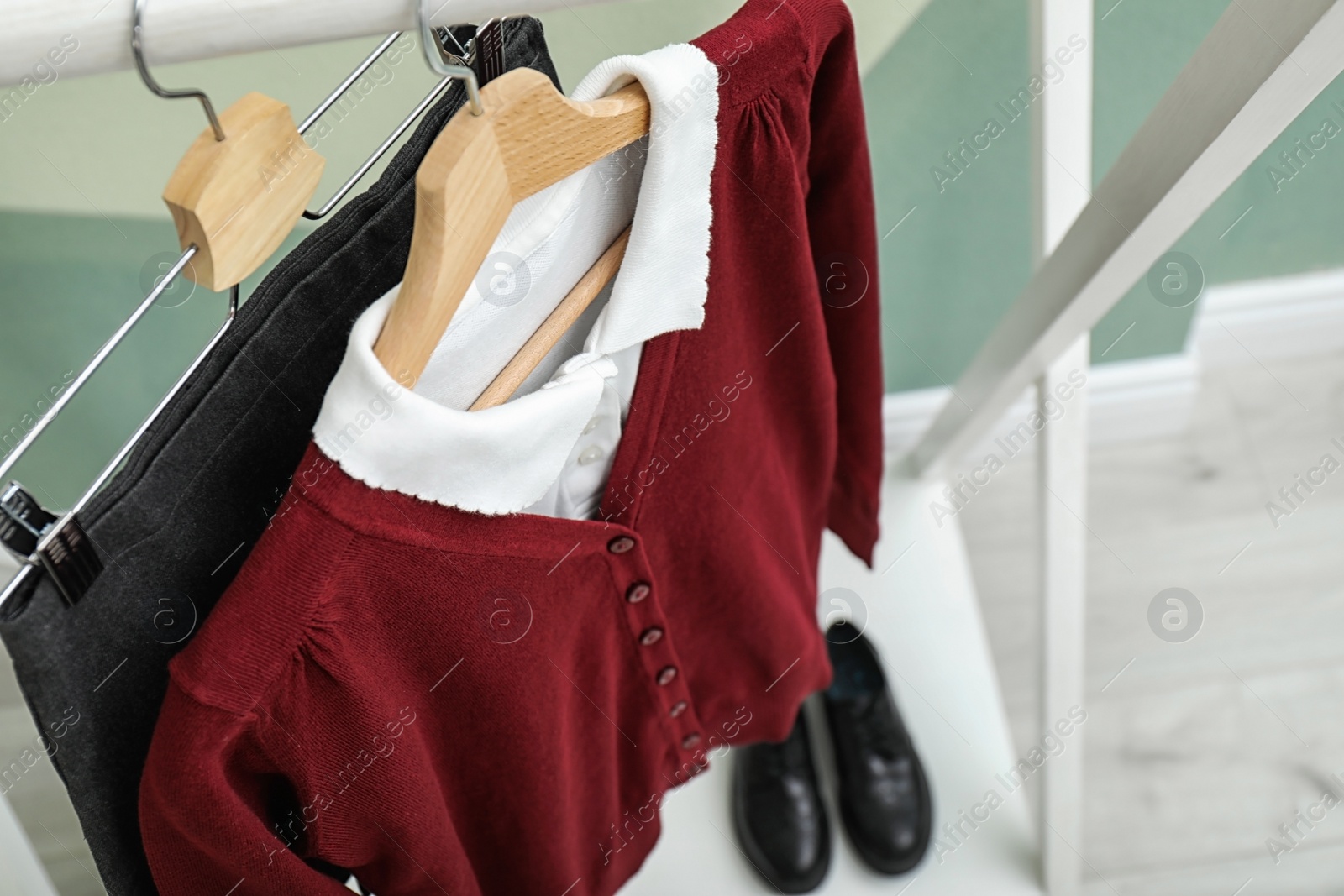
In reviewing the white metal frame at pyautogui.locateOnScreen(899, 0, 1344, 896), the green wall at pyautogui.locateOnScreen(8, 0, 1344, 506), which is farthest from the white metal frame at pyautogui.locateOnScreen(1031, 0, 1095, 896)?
the green wall at pyautogui.locateOnScreen(8, 0, 1344, 506)

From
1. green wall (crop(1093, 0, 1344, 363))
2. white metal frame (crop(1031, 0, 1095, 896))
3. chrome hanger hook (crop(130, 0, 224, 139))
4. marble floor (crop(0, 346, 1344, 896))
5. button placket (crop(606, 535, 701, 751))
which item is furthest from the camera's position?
marble floor (crop(0, 346, 1344, 896))

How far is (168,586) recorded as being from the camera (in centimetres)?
43

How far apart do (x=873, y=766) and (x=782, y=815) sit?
0.39ft

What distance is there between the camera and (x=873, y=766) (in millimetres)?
1075

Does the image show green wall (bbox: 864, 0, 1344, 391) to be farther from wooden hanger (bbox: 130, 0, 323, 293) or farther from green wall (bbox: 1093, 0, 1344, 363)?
wooden hanger (bbox: 130, 0, 323, 293)

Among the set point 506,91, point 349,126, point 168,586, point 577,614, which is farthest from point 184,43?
point 349,126

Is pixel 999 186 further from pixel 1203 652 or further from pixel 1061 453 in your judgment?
pixel 1203 652

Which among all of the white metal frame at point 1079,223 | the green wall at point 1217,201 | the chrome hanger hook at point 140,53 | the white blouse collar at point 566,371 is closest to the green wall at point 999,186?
the green wall at point 1217,201

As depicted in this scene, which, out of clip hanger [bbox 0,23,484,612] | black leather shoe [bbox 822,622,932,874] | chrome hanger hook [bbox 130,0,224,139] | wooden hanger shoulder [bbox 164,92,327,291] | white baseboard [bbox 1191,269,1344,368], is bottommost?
white baseboard [bbox 1191,269,1344,368]

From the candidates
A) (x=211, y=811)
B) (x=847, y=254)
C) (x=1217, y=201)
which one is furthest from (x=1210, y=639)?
(x=211, y=811)

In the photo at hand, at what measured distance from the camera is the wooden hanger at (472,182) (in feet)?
1.21

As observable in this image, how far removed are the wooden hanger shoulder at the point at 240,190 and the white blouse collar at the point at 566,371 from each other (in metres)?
0.05

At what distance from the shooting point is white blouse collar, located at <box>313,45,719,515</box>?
0.39 metres

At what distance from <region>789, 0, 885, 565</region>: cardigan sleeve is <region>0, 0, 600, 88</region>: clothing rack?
23 cm
